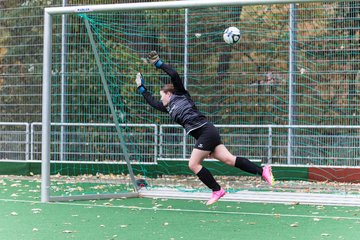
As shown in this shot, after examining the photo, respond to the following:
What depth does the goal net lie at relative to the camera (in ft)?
50.1

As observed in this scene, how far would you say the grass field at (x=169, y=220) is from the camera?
27.6 ft

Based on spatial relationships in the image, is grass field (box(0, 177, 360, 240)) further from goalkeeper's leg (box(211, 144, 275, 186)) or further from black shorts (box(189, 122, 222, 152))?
black shorts (box(189, 122, 222, 152))

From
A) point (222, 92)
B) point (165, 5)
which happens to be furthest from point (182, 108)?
point (222, 92)

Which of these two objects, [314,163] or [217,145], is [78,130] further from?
[217,145]

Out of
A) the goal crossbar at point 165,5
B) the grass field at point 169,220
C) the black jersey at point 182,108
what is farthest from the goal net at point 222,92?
the black jersey at point 182,108

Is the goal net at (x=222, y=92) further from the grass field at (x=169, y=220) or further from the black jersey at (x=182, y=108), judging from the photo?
the black jersey at (x=182, y=108)

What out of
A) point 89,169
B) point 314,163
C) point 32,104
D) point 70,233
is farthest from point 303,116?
point 70,233

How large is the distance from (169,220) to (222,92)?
268 inches

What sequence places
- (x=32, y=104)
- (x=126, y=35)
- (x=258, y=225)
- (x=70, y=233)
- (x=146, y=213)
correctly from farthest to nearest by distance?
(x=32, y=104), (x=126, y=35), (x=146, y=213), (x=258, y=225), (x=70, y=233)

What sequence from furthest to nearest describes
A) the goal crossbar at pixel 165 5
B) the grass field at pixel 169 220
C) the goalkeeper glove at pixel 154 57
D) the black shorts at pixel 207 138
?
the goal crossbar at pixel 165 5, the goalkeeper glove at pixel 154 57, the black shorts at pixel 207 138, the grass field at pixel 169 220

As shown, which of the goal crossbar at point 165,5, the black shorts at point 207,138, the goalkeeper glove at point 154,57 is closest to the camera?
the black shorts at point 207,138

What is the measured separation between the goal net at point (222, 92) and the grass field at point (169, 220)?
363cm

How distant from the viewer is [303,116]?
15.5 meters

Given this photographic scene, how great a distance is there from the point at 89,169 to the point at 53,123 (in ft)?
4.40
